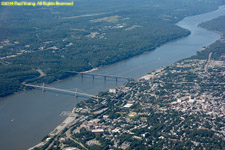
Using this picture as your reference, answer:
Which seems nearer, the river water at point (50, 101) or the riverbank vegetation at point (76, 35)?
the river water at point (50, 101)

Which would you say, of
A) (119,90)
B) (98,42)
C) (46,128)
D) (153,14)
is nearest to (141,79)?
(119,90)

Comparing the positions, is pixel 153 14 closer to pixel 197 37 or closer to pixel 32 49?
pixel 197 37

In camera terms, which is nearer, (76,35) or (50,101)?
(50,101)

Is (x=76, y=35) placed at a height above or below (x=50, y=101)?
above

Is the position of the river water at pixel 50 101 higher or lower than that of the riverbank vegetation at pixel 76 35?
lower

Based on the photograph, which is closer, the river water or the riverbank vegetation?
the river water
